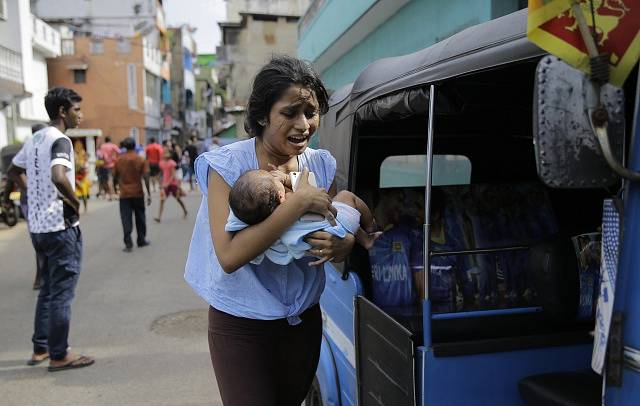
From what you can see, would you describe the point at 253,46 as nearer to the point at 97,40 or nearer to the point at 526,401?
the point at 97,40

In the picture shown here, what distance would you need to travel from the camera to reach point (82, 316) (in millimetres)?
5746

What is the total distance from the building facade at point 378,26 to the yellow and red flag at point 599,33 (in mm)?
5213

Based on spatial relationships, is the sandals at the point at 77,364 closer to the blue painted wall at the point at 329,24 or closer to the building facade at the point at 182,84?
the blue painted wall at the point at 329,24

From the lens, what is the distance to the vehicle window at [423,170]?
4.57 meters

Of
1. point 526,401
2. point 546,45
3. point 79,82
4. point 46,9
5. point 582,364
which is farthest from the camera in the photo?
point 46,9

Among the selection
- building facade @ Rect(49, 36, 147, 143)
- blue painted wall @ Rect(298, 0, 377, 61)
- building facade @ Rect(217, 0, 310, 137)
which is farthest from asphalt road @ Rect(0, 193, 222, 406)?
building facade @ Rect(49, 36, 147, 143)

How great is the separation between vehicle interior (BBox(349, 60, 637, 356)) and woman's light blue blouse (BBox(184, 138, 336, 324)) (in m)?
0.48

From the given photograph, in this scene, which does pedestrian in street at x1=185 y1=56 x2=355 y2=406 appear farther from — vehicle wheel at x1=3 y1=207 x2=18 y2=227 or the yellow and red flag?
vehicle wheel at x1=3 y1=207 x2=18 y2=227

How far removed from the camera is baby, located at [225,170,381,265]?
168cm

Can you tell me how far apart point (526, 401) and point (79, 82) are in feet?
121

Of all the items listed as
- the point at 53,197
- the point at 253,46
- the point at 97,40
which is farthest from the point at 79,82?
the point at 53,197

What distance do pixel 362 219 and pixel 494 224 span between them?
1612mm

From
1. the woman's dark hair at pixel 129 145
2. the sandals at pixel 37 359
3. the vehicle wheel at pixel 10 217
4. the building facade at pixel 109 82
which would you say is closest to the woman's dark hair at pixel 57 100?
the sandals at pixel 37 359

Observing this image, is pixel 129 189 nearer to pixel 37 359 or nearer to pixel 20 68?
pixel 37 359
